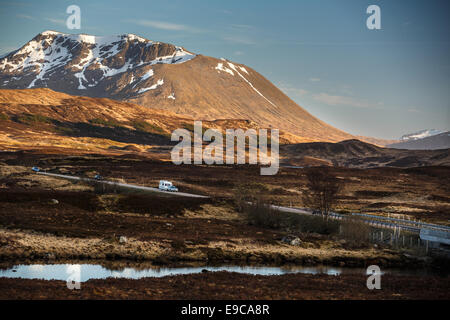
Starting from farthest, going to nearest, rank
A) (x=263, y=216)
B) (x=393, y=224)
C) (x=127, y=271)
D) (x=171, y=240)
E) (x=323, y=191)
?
(x=323, y=191), (x=263, y=216), (x=393, y=224), (x=171, y=240), (x=127, y=271)

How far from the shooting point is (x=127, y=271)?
122 ft

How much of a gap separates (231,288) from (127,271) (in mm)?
10973

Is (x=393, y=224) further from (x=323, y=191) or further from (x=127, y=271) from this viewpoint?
(x=127, y=271)

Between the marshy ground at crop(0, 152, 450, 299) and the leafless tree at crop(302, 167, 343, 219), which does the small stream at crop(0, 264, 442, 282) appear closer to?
the marshy ground at crop(0, 152, 450, 299)

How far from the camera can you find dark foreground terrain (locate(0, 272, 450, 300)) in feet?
87.0

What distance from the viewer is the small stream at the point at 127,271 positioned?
3369cm

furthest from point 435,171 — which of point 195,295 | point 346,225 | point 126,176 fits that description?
point 195,295

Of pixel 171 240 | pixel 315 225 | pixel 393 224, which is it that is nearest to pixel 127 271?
pixel 171 240

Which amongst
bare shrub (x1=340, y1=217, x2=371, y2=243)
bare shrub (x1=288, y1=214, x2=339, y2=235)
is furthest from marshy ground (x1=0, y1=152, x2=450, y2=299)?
bare shrub (x1=340, y1=217, x2=371, y2=243)

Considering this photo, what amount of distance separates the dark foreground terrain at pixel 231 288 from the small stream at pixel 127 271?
3.52 m

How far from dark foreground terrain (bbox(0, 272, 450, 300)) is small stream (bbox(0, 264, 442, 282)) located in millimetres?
3515

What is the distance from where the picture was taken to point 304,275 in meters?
37.1

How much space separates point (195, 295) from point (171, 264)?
13.9 metres
